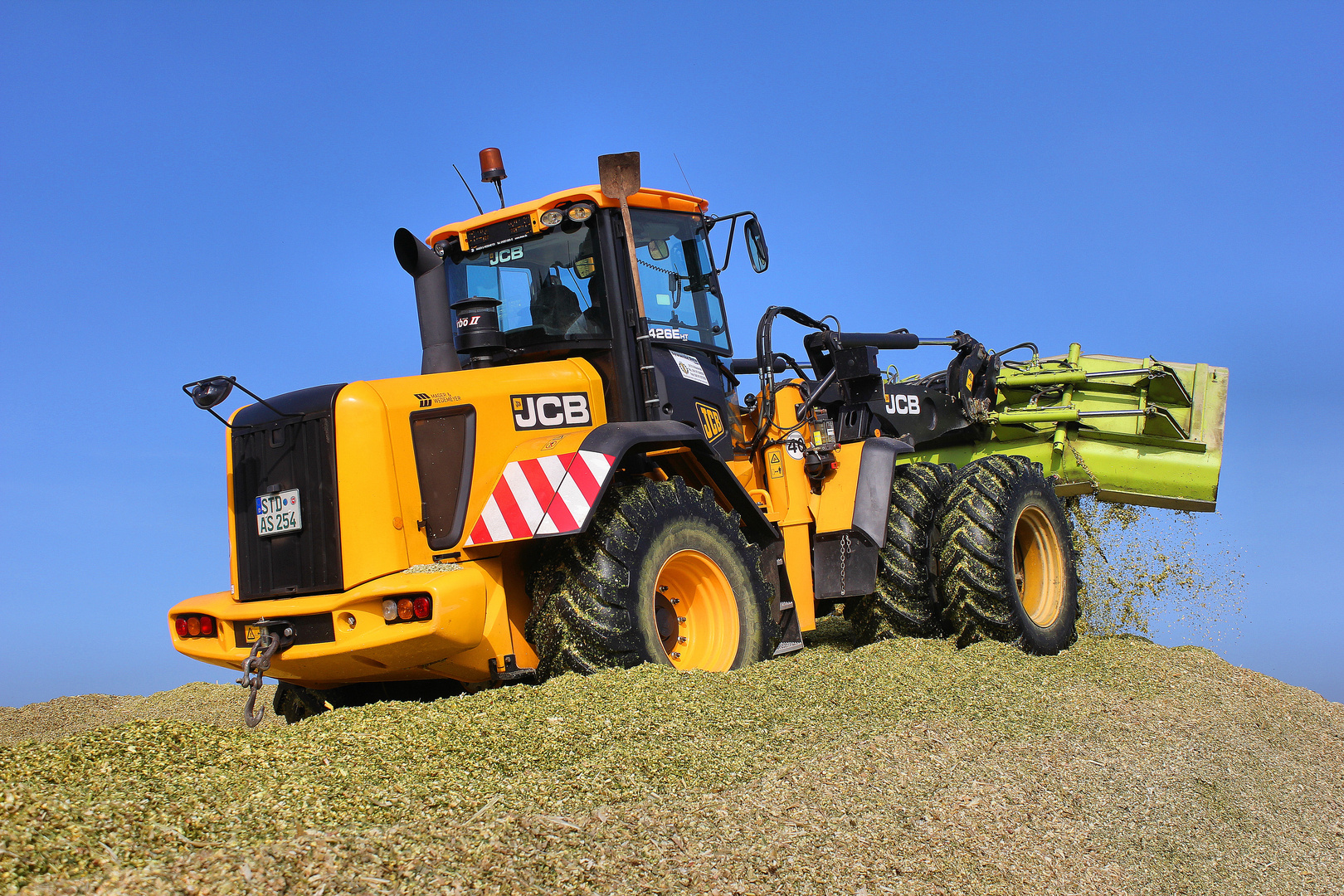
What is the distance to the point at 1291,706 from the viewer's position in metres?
6.48

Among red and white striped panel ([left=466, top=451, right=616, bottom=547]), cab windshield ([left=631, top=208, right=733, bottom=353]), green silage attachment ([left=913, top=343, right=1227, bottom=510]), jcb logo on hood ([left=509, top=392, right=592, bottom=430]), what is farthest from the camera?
green silage attachment ([left=913, top=343, right=1227, bottom=510])

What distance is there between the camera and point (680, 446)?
5676mm

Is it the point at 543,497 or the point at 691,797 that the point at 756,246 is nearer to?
the point at 543,497

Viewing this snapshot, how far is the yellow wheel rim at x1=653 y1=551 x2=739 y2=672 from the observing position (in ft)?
17.7

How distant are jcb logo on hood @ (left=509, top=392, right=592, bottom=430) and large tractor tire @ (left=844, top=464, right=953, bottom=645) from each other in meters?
2.30

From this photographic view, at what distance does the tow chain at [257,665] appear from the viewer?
15.1 feet

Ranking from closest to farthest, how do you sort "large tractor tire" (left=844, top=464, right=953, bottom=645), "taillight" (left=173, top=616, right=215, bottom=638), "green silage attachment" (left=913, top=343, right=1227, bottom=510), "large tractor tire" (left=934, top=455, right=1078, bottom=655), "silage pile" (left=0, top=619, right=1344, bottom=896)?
"silage pile" (left=0, top=619, right=1344, bottom=896) → "taillight" (left=173, top=616, right=215, bottom=638) → "large tractor tire" (left=934, top=455, right=1078, bottom=655) → "large tractor tire" (left=844, top=464, right=953, bottom=645) → "green silage attachment" (left=913, top=343, right=1227, bottom=510)

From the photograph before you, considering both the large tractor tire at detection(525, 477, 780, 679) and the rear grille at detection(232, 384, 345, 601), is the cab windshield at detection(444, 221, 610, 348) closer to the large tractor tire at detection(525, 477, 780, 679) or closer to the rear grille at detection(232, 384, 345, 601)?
the large tractor tire at detection(525, 477, 780, 679)

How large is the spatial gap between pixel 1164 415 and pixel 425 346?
19.6 feet

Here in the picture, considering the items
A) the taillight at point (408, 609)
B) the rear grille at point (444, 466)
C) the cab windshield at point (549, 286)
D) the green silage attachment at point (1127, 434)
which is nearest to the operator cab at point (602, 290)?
the cab windshield at point (549, 286)

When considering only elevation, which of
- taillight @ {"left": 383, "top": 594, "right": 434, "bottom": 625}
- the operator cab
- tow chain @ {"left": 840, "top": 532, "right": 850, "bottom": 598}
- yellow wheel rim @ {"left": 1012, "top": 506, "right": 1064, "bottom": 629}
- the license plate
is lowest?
yellow wheel rim @ {"left": 1012, "top": 506, "right": 1064, "bottom": 629}

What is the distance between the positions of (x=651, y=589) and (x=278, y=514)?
5.99 feet

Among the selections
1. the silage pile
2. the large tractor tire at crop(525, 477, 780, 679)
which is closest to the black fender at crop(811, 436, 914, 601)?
the large tractor tire at crop(525, 477, 780, 679)

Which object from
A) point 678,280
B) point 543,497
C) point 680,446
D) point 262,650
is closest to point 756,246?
point 678,280
